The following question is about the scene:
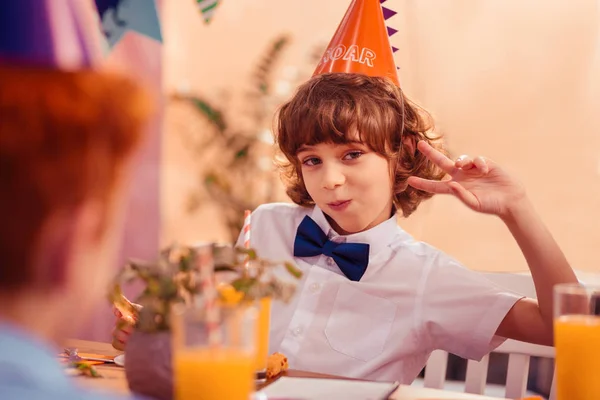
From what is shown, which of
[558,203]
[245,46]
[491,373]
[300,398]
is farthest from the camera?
[245,46]

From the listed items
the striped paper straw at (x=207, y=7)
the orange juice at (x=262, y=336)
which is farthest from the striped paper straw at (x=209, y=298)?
the striped paper straw at (x=207, y=7)

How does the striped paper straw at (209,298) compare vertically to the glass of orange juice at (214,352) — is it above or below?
above

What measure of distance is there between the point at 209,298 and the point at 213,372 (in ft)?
0.27

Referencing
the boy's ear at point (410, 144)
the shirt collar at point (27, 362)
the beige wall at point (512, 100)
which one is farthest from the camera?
the beige wall at point (512, 100)

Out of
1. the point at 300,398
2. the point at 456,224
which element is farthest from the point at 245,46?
the point at 300,398

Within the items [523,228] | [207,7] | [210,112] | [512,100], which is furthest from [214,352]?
[210,112]

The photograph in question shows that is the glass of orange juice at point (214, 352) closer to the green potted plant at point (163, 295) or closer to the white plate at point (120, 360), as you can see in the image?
the green potted plant at point (163, 295)

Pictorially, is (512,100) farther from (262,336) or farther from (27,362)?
(27,362)

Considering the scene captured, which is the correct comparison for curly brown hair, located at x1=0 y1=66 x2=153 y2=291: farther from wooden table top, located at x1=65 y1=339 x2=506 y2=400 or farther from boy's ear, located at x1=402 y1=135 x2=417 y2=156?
boy's ear, located at x1=402 y1=135 x2=417 y2=156

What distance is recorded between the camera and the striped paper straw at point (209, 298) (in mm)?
760

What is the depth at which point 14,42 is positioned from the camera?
575 millimetres

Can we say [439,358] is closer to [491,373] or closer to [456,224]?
[491,373]

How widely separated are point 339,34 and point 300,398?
0.99m

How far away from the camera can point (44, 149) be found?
543 mm
